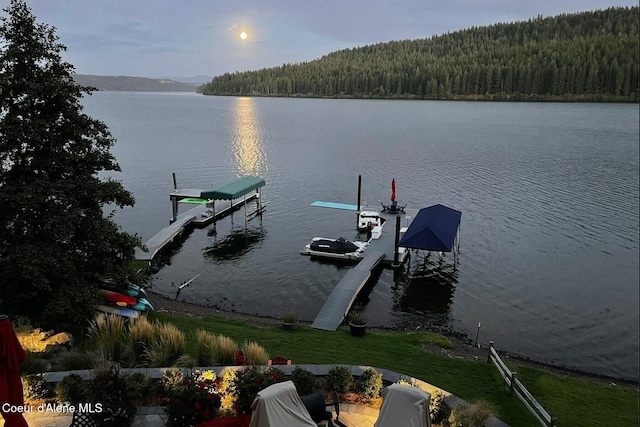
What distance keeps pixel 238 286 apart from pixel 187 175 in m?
34.6

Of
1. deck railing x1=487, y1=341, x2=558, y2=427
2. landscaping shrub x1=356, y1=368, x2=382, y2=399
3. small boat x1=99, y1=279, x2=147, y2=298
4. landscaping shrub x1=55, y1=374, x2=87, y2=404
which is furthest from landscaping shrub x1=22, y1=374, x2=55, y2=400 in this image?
deck railing x1=487, y1=341, x2=558, y2=427

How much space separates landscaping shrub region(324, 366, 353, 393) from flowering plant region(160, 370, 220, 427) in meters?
2.60

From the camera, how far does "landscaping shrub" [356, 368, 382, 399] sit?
33.5ft

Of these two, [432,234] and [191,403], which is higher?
[191,403]

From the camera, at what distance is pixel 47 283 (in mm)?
13711

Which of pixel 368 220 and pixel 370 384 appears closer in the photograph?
pixel 370 384

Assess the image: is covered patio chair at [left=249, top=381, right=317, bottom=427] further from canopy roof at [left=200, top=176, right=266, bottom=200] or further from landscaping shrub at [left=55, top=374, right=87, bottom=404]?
canopy roof at [left=200, top=176, right=266, bottom=200]

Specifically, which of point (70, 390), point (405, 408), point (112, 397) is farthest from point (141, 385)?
point (405, 408)

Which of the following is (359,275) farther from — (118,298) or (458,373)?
(118,298)

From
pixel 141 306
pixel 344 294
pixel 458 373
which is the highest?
pixel 141 306

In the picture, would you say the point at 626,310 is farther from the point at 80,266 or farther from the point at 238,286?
the point at 80,266

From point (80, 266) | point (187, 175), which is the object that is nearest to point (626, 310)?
point (80, 266)

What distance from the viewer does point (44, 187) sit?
1431 cm

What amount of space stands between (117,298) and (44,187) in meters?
4.61
